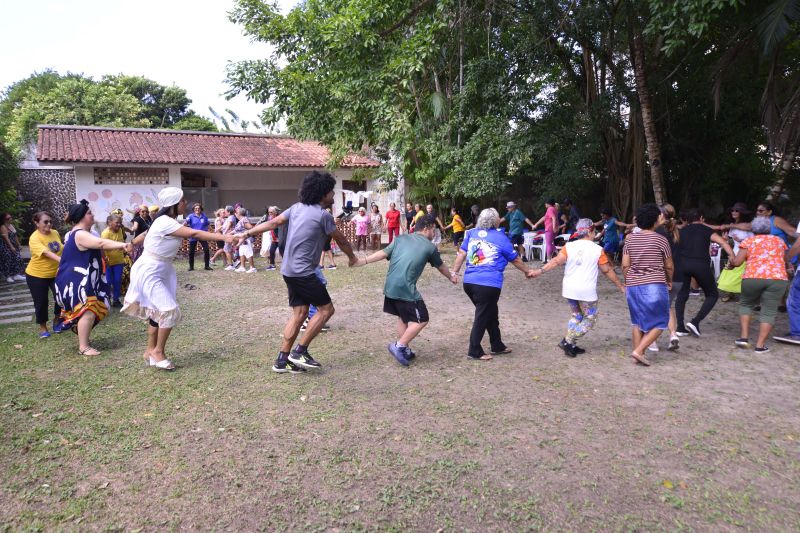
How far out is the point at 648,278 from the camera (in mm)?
5621

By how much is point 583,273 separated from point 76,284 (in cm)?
540

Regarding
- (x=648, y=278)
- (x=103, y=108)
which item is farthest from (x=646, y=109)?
(x=103, y=108)

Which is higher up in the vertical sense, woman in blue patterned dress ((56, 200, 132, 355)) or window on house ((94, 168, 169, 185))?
window on house ((94, 168, 169, 185))

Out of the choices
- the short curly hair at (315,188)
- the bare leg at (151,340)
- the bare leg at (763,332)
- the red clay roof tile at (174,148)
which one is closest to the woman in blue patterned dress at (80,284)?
the bare leg at (151,340)

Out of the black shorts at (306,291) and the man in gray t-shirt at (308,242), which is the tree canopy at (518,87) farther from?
the black shorts at (306,291)

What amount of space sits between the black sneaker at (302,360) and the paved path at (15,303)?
534 centimetres

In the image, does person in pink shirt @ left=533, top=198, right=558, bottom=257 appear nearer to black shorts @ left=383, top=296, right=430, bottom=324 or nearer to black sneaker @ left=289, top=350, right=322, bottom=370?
black shorts @ left=383, top=296, right=430, bottom=324

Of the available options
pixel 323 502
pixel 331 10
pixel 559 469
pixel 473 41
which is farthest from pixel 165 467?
pixel 473 41

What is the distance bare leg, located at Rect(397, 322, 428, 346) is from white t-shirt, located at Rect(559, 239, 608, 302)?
157 centimetres

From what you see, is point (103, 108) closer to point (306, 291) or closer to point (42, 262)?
point (42, 262)

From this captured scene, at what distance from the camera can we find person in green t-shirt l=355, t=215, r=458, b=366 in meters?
5.63

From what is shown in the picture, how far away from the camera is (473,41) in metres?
13.0

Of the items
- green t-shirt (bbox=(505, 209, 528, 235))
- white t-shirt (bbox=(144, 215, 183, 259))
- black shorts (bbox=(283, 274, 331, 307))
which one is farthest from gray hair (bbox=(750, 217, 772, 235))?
green t-shirt (bbox=(505, 209, 528, 235))

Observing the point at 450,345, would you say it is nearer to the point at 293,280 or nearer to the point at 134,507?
the point at 293,280
